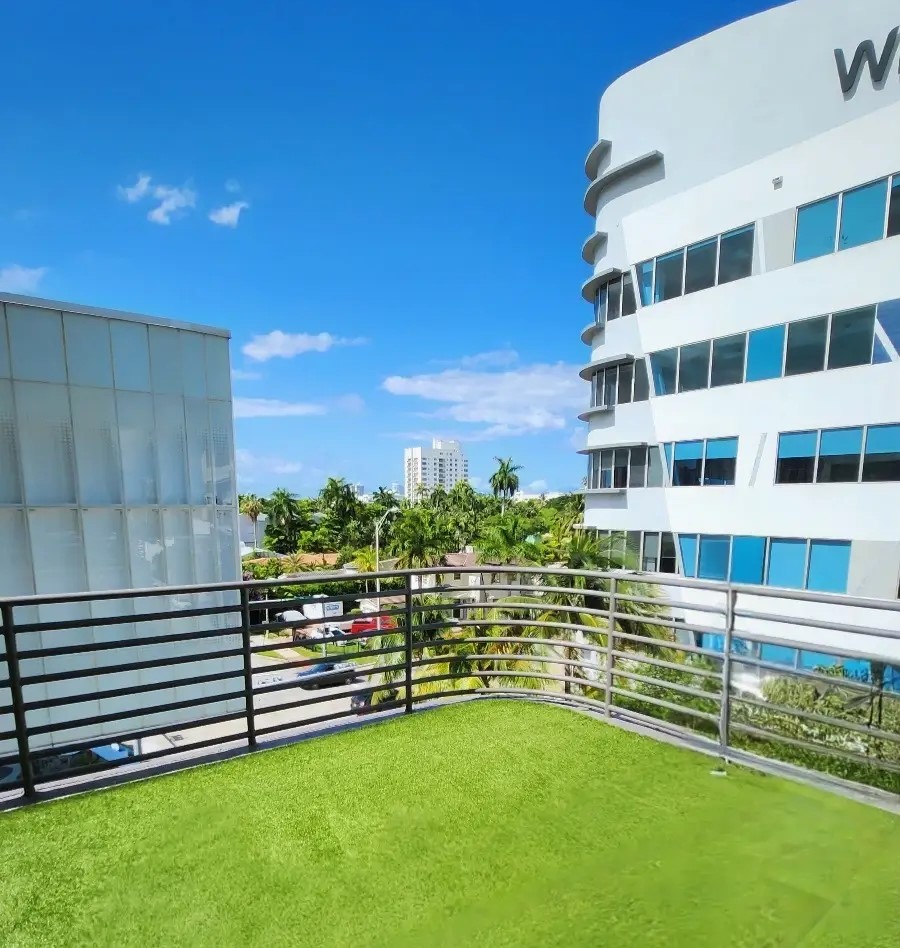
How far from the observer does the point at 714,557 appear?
36.5ft

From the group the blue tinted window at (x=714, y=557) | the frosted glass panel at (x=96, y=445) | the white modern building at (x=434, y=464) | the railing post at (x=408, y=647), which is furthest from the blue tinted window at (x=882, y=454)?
the white modern building at (x=434, y=464)

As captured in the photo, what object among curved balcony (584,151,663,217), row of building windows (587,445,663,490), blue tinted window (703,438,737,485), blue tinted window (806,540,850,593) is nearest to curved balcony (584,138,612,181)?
curved balcony (584,151,663,217)

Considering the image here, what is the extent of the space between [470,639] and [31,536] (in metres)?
6.16

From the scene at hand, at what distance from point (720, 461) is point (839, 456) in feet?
6.77

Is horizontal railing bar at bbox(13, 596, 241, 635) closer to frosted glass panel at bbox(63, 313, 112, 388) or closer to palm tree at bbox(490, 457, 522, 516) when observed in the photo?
frosted glass panel at bbox(63, 313, 112, 388)

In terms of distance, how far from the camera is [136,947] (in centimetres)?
166

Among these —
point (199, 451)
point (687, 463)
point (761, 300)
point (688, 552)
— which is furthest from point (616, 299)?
point (199, 451)

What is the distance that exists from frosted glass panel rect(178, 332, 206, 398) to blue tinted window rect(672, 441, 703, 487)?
9.61m

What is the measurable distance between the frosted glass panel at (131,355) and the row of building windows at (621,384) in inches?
400

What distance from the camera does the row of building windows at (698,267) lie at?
10.3 m

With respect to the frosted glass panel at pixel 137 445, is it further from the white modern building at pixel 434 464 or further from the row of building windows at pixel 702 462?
the white modern building at pixel 434 464

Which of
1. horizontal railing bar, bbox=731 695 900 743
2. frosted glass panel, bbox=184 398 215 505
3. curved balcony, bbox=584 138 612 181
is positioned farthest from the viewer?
curved balcony, bbox=584 138 612 181

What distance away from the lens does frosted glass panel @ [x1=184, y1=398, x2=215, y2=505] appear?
8055mm

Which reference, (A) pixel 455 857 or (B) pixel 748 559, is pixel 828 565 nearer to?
(B) pixel 748 559
